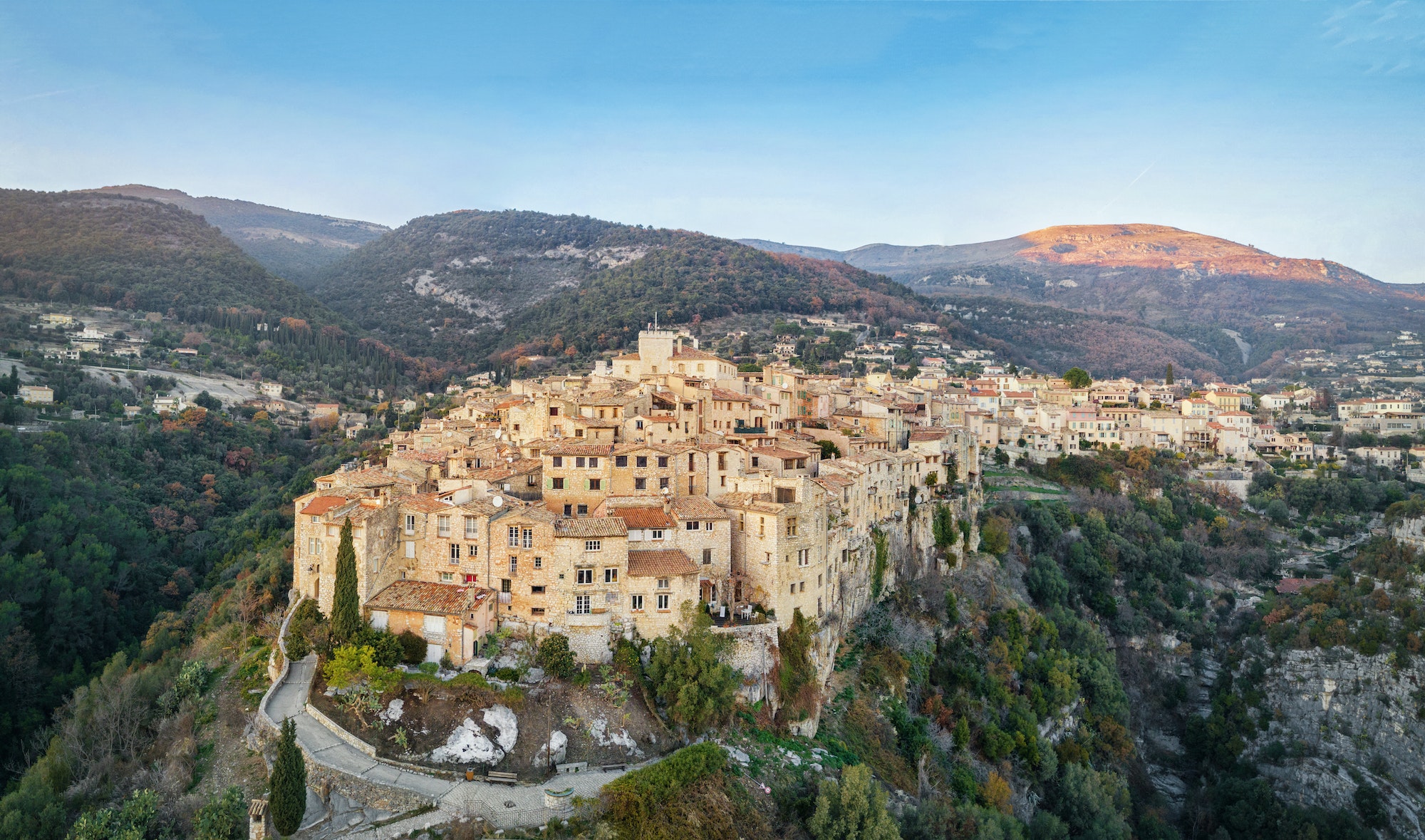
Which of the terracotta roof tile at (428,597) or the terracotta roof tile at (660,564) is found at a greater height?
the terracotta roof tile at (660,564)

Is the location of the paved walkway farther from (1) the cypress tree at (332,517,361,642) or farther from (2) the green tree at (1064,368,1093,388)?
(2) the green tree at (1064,368,1093,388)

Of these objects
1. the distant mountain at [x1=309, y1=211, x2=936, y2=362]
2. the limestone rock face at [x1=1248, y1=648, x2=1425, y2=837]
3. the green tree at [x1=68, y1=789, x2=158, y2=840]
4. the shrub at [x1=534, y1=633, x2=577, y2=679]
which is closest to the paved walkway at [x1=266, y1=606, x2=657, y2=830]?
the shrub at [x1=534, y1=633, x2=577, y2=679]

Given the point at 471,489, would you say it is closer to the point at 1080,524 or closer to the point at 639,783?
the point at 639,783

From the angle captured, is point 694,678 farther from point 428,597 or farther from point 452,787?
point 428,597

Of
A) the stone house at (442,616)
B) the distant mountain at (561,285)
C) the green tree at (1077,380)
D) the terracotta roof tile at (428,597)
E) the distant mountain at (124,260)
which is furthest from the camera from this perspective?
the distant mountain at (561,285)

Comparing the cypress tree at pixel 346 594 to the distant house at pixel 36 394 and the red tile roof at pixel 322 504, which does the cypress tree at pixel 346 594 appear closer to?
the red tile roof at pixel 322 504

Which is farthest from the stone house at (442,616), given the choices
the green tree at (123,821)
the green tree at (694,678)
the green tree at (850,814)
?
the green tree at (850,814)

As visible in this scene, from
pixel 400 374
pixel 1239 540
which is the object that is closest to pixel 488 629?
pixel 1239 540
